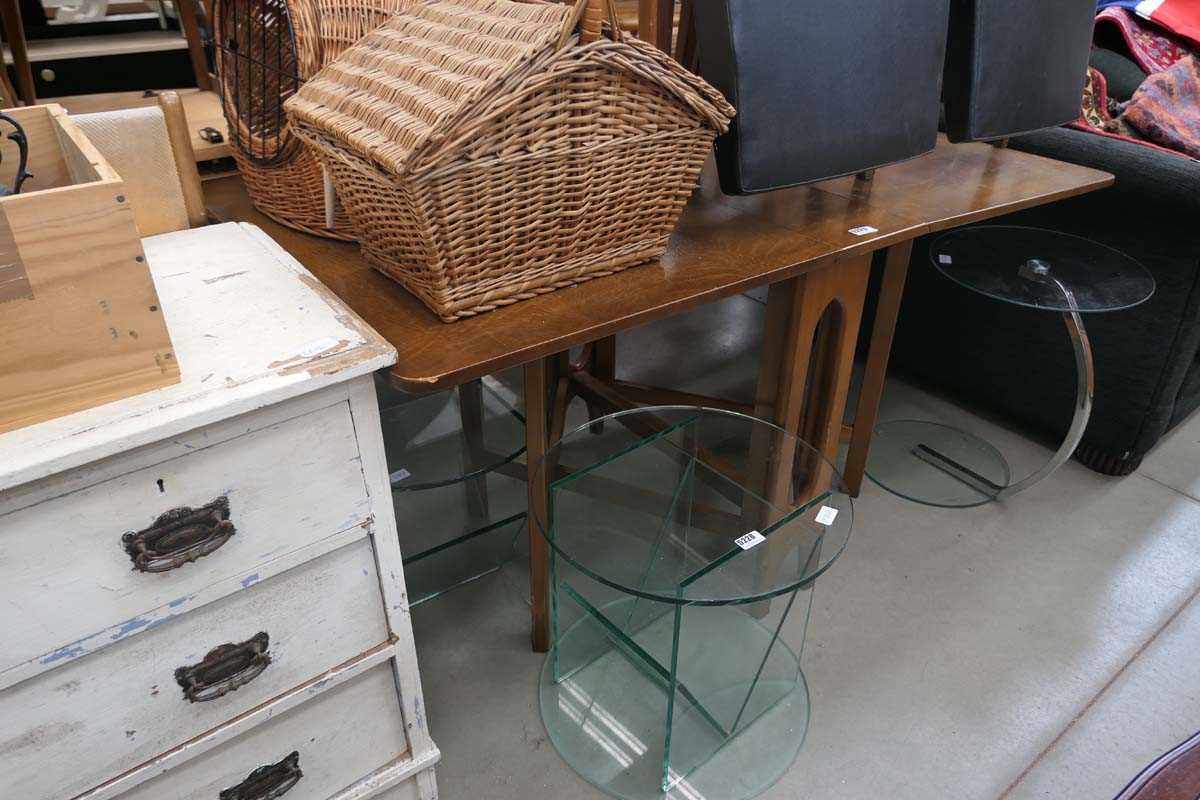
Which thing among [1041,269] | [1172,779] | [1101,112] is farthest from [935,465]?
[1172,779]

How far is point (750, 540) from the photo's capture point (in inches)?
44.3

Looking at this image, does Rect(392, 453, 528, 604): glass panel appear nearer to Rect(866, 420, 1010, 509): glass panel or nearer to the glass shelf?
the glass shelf

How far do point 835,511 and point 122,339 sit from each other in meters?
0.91

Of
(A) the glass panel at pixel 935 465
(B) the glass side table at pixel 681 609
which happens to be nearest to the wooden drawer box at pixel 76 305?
(B) the glass side table at pixel 681 609

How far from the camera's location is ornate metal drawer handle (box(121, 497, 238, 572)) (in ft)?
2.53

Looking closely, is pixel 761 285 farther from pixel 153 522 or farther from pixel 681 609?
pixel 153 522

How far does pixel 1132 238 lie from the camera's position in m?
1.83

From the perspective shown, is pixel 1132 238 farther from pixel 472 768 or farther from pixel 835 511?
pixel 472 768

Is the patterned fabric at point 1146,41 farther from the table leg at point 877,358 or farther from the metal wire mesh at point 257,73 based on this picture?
the metal wire mesh at point 257,73

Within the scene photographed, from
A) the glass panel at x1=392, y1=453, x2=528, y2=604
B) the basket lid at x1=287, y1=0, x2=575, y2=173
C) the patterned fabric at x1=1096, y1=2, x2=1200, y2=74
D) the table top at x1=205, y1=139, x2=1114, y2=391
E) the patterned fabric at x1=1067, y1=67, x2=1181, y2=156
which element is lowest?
the glass panel at x1=392, y1=453, x2=528, y2=604

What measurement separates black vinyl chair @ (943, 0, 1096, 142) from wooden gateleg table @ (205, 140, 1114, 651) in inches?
4.2

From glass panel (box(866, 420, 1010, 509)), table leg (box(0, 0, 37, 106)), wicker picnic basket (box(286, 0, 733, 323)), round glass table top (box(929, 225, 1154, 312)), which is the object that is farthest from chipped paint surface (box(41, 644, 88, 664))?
table leg (box(0, 0, 37, 106))

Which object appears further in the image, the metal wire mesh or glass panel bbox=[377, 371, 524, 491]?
glass panel bbox=[377, 371, 524, 491]

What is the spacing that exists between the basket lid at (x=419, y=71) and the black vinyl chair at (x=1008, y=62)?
0.84m
